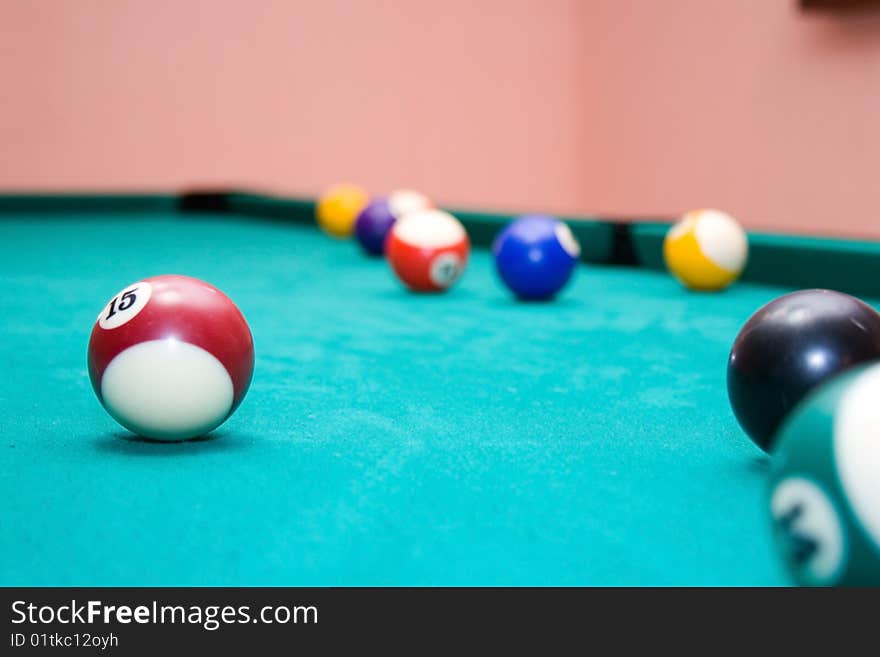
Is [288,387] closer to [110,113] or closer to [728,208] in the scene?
[728,208]

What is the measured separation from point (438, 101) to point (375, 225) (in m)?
3.92

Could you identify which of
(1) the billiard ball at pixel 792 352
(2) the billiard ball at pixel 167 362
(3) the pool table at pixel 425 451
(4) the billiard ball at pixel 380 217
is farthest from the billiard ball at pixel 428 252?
(1) the billiard ball at pixel 792 352

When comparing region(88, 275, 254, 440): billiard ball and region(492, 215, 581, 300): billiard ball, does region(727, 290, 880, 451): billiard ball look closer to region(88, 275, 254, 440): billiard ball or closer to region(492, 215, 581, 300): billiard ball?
region(88, 275, 254, 440): billiard ball

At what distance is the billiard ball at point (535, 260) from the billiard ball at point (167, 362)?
5.51 feet

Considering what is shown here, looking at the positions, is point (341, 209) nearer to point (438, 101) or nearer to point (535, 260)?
point (535, 260)

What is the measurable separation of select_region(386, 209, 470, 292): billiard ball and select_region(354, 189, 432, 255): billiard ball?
37.9 inches

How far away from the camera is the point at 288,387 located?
218 centimetres

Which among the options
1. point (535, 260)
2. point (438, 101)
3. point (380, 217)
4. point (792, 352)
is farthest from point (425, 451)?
point (438, 101)

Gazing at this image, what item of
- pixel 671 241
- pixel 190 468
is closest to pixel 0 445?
pixel 190 468

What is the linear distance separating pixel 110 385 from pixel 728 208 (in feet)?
18.6

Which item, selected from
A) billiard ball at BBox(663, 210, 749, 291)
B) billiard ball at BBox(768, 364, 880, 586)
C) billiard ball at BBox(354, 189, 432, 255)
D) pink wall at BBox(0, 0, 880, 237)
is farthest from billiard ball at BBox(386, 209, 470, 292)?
pink wall at BBox(0, 0, 880, 237)

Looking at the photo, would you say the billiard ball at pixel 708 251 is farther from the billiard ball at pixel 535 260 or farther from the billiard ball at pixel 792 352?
the billiard ball at pixel 792 352

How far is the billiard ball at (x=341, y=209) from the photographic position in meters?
5.22

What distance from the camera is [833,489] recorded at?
975 mm
